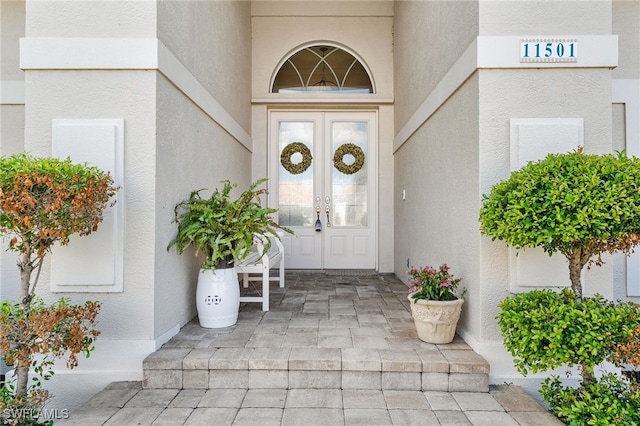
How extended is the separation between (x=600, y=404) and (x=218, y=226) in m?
2.56

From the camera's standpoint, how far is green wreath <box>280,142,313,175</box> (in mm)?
→ 5668

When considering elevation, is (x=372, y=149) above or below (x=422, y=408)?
above

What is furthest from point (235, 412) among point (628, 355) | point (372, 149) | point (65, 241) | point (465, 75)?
point (372, 149)

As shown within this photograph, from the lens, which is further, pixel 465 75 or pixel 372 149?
pixel 372 149

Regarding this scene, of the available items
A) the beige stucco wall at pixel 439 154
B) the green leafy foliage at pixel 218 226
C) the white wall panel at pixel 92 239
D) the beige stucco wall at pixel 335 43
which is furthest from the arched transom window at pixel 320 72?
the white wall panel at pixel 92 239

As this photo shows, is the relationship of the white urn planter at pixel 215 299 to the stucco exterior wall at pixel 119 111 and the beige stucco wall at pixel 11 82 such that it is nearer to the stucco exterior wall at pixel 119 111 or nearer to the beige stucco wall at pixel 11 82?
the stucco exterior wall at pixel 119 111

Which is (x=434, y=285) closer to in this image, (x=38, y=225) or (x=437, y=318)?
(x=437, y=318)

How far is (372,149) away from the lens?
18.7ft

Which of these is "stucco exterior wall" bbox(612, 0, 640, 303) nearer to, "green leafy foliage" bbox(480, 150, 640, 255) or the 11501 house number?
the 11501 house number

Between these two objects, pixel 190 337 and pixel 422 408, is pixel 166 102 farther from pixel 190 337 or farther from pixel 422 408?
pixel 422 408

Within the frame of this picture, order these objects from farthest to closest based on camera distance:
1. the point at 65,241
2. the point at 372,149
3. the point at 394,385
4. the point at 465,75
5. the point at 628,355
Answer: the point at 372,149 < the point at 465,75 < the point at 394,385 < the point at 65,241 < the point at 628,355

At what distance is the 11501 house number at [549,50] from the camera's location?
7.97 feet

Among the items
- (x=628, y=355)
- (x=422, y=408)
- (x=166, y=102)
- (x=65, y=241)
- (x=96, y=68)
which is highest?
(x=96, y=68)

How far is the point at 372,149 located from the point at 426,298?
3495 mm
